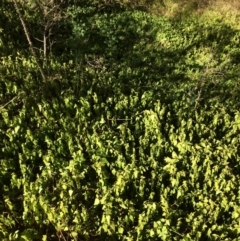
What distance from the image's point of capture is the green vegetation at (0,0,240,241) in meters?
4.90

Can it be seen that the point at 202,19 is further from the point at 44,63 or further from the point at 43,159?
the point at 43,159

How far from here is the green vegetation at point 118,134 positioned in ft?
16.1


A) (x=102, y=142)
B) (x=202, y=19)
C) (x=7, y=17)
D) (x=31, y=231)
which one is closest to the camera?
(x=31, y=231)

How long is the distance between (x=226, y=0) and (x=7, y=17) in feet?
19.4

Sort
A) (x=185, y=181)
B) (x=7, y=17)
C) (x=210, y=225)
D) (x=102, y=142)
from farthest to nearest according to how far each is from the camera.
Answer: (x=7, y=17)
(x=102, y=142)
(x=185, y=181)
(x=210, y=225)

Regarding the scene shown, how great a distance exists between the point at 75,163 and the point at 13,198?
955 millimetres

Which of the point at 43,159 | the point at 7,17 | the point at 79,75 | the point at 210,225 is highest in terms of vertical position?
the point at 7,17

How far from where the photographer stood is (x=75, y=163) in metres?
5.49

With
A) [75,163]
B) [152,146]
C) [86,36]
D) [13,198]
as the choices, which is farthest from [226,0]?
[13,198]

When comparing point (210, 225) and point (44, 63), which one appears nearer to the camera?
point (210, 225)

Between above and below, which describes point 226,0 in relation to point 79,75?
above

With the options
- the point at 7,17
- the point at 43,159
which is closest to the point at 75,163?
the point at 43,159

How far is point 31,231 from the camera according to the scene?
464 cm

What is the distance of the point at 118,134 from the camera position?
6.16 meters
